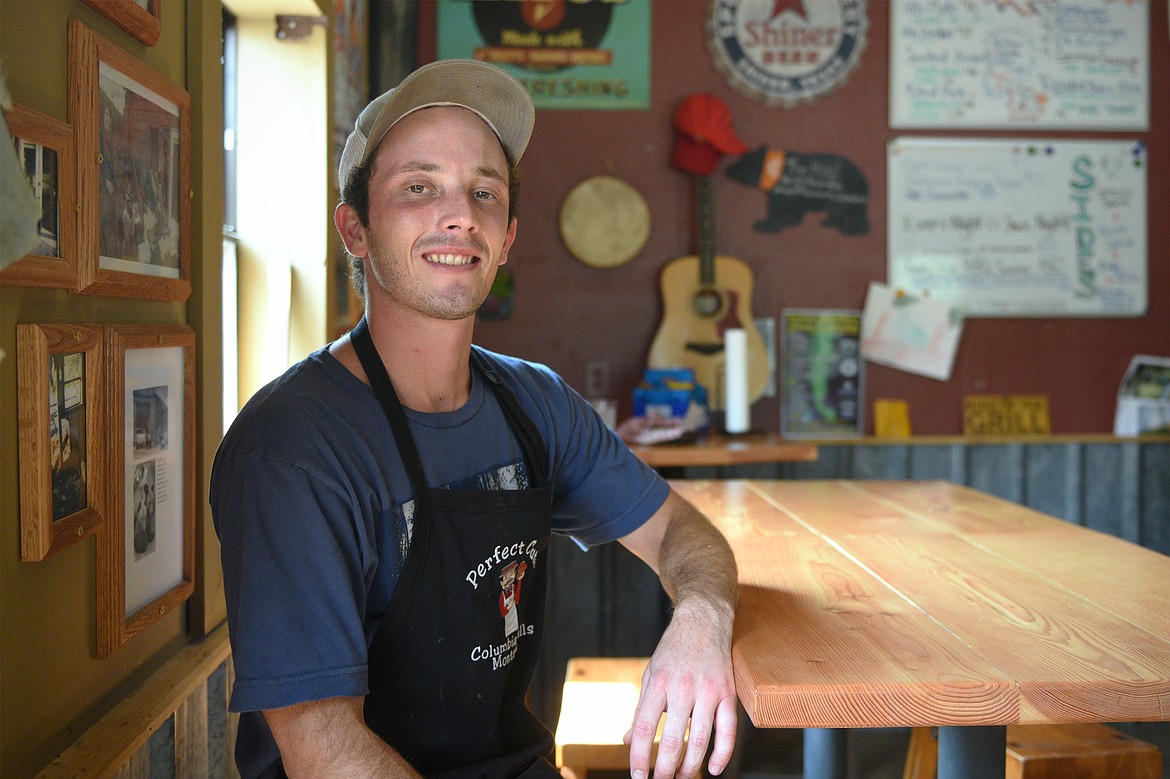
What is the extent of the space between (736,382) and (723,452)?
1.48 ft

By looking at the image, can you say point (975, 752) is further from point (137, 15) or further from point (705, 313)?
point (705, 313)

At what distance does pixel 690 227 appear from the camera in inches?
153

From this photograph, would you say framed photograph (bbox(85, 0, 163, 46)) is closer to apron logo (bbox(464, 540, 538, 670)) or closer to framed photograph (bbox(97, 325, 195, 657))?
framed photograph (bbox(97, 325, 195, 657))

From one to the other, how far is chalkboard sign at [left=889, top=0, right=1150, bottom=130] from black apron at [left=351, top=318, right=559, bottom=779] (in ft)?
10.0

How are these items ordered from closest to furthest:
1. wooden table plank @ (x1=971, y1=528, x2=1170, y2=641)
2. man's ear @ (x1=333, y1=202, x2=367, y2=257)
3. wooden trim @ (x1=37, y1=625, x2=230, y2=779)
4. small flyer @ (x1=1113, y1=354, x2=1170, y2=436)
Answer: wooden trim @ (x1=37, y1=625, x2=230, y2=779)
wooden table plank @ (x1=971, y1=528, x2=1170, y2=641)
man's ear @ (x1=333, y1=202, x2=367, y2=257)
small flyer @ (x1=1113, y1=354, x2=1170, y2=436)

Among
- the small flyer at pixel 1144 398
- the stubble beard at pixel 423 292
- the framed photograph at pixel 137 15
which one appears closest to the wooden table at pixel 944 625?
the stubble beard at pixel 423 292

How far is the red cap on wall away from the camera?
12.2ft

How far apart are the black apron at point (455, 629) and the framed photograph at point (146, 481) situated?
304mm

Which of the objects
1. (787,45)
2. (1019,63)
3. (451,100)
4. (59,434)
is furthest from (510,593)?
(1019,63)

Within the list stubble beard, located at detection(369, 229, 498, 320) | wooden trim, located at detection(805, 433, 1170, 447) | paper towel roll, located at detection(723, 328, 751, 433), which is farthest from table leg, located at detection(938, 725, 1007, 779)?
wooden trim, located at detection(805, 433, 1170, 447)

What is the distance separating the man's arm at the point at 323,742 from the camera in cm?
113

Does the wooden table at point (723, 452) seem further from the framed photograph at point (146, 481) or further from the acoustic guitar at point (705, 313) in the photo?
the framed photograph at point (146, 481)

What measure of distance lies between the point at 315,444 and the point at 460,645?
1.16 ft

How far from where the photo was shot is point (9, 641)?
1104 millimetres
